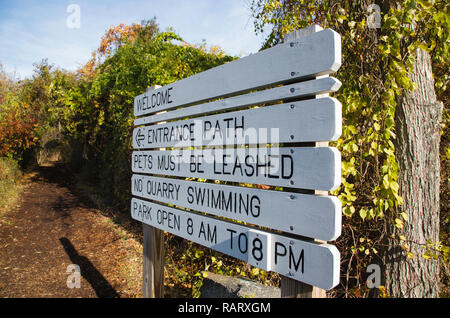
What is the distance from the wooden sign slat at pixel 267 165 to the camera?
1.13 metres

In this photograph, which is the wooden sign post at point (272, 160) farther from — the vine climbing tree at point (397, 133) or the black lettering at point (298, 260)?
the vine climbing tree at point (397, 133)

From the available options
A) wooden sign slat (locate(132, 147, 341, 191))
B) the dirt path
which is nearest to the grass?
the dirt path

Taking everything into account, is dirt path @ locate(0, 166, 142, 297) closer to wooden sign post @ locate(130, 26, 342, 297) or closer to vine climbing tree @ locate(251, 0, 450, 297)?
wooden sign post @ locate(130, 26, 342, 297)

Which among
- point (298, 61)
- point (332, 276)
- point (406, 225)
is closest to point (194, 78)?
point (298, 61)

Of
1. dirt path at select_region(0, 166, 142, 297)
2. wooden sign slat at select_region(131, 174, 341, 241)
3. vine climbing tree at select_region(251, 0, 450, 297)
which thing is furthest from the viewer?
dirt path at select_region(0, 166, 142, 297)

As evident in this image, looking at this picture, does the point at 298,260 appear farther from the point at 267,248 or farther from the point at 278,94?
the point at 278,94

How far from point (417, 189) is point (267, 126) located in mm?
2554

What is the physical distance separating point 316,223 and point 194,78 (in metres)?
1.25

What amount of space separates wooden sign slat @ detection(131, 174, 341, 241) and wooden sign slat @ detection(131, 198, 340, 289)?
5cm

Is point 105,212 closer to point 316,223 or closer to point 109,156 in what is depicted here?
point 109,156

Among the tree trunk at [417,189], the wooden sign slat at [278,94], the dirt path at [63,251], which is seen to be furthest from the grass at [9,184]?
the tree trunk at [417,189]

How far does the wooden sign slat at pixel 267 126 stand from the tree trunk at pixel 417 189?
246cm

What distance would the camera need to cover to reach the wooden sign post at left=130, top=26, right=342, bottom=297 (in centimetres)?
114

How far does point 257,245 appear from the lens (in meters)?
1.38
